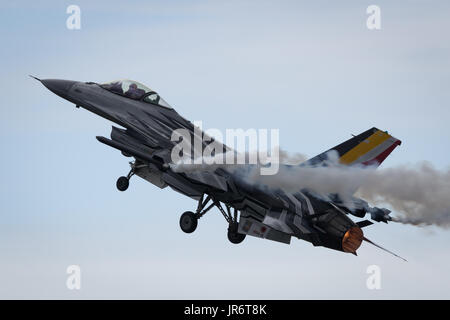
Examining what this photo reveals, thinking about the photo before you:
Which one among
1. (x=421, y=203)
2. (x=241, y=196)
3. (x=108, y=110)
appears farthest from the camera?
(x=108, y=110)

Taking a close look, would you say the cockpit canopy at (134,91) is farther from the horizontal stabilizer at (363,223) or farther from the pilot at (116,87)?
the horizontal stabilizer at (363,223)

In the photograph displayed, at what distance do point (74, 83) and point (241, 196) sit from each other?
26.6 ft

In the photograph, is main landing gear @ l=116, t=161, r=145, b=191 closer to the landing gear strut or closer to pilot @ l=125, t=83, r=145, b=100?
the landing gear strut

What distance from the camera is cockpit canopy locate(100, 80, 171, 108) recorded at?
29922mm

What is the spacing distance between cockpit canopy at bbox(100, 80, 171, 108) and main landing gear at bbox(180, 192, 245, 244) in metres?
3.93

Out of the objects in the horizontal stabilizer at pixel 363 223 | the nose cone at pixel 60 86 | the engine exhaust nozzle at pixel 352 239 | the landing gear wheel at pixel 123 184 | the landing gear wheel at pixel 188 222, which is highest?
the nose cone at pixel 60 86

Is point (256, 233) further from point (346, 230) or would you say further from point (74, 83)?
point (74, 83)

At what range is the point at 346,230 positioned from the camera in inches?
991

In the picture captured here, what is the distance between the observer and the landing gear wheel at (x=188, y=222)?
1086 inches

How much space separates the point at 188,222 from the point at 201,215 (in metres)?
0.50

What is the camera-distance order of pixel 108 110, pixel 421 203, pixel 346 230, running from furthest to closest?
1. pixel 108 110
2. pixel 346 230
3. pixel 421 203

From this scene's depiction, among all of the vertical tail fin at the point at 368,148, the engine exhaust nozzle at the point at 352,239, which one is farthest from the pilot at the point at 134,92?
the engine exhaust nozzle at the point at 352,239

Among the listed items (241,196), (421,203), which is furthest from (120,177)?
(421,203)

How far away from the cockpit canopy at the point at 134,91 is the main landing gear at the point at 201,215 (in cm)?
393
